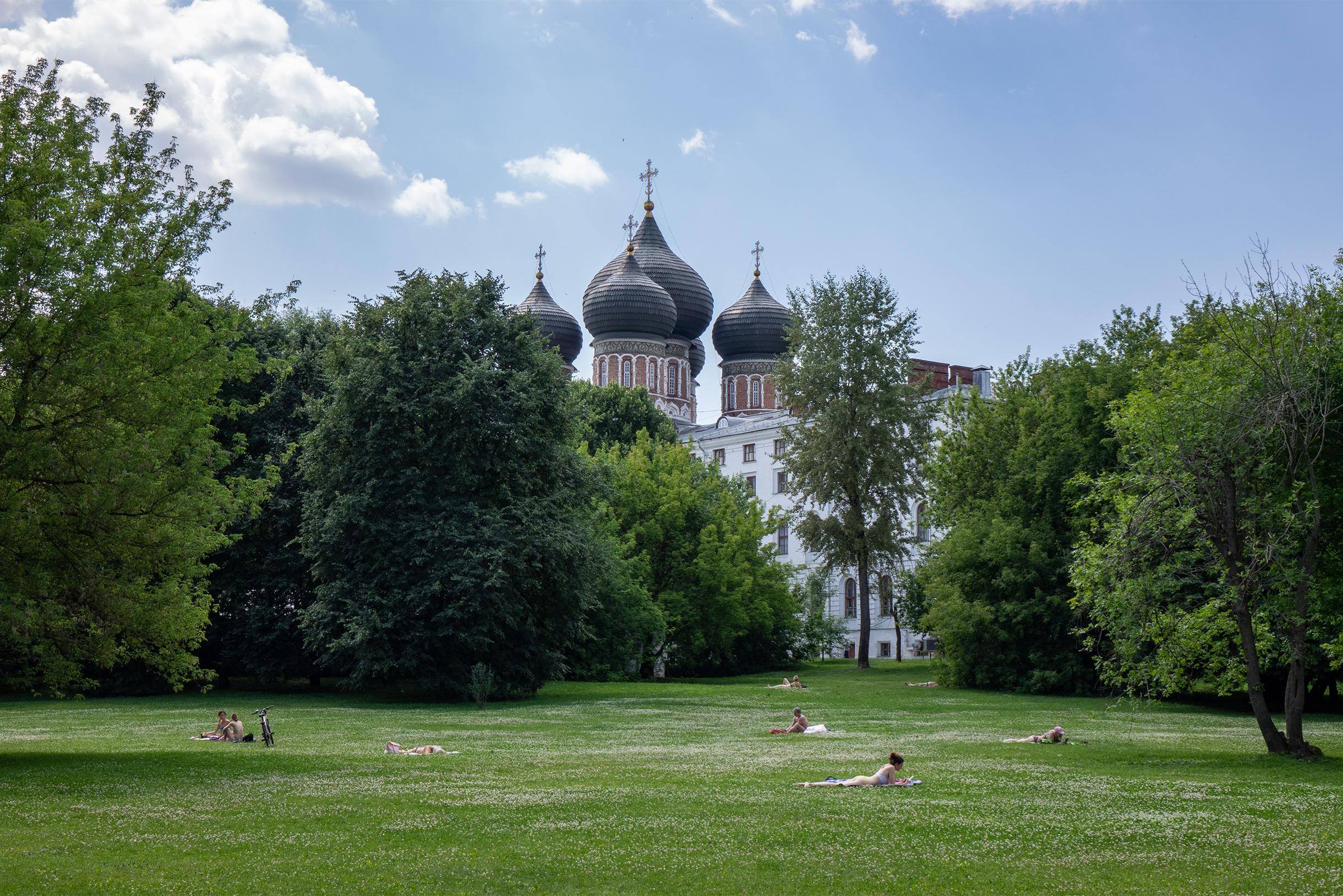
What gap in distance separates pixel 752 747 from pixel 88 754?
409 inches

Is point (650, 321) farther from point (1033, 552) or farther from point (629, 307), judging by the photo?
point (1033, 552)

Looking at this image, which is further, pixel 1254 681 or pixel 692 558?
pixel 692 558

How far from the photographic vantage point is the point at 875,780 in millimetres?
14867

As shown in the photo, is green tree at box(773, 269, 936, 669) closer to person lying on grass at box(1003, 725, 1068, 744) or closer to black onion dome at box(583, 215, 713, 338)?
person lying on grass at box(1003, 725, 1068, 744)

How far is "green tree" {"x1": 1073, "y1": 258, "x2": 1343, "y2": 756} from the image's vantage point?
1788cm

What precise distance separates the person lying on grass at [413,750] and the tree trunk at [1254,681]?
12.4m

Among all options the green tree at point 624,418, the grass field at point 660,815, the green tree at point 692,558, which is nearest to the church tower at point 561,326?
the green tree at point 624,418

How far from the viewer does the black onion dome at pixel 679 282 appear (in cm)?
9431

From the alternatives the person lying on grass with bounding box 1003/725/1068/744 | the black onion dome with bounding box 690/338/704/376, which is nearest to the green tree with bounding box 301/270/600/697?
the person lying on grass with bounding box 1003/725/1068/744

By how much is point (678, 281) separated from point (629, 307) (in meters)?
7.67

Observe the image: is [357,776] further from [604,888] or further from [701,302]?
[701,302]

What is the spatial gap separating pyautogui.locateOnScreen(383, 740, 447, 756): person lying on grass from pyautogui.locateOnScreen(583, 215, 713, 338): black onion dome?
74.4m

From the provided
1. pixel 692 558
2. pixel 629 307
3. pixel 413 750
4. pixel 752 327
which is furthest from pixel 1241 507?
pixel 752 327

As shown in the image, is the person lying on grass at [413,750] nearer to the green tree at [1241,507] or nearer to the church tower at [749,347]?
the green tree at [1241,507]
